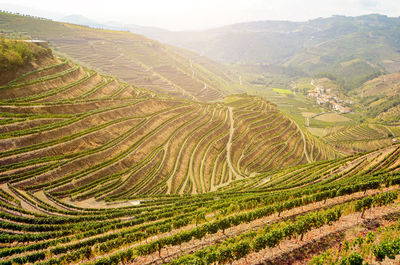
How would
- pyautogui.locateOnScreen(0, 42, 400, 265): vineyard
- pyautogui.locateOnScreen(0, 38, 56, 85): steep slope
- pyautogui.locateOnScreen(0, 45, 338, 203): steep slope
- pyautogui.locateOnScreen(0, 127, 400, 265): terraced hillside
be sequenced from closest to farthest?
pyautogui.locateOnScreen(0, 127, 400, 265): terraced hillside
pyautogui.locateOnScreen(0, 42, 400, 265): vineyard
pyautogui.locateOnScreen(0, 45, 338, 203): steep slope
pyautogui.locateOnScreen(0, 38, 56, 85): steep slope

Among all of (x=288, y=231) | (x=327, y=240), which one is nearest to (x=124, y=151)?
(x=288, y=231)

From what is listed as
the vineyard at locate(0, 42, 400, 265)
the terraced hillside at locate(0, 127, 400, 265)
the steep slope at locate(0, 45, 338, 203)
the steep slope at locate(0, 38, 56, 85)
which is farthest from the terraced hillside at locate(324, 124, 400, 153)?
the steep slope at locate(0, 38, 56, 85)

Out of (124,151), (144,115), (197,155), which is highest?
(144,115)

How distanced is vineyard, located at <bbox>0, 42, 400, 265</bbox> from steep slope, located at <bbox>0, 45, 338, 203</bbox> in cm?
39

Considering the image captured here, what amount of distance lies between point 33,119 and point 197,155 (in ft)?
177

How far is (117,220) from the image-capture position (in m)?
41.9

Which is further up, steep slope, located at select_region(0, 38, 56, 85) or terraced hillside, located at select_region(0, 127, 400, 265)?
steep slope, located at select_region(0, 38, 56, 85)

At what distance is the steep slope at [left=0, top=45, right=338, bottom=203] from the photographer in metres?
52.4

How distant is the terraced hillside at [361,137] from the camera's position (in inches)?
5448

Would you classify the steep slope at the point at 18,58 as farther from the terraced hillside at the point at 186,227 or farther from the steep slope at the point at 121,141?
the terraced hillside at the point at 186,227

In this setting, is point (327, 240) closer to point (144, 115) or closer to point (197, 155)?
point (197, 155)

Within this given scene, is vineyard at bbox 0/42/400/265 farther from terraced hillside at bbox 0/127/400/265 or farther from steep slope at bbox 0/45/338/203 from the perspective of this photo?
steep slope at bbox 0/45/338/203

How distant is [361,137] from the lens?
15988 cm

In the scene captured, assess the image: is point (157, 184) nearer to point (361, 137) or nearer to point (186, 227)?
point (186, 227)
